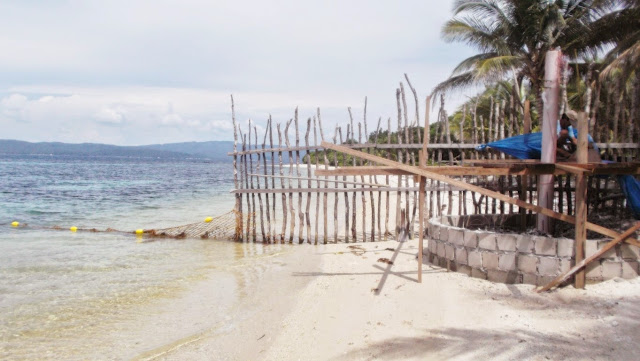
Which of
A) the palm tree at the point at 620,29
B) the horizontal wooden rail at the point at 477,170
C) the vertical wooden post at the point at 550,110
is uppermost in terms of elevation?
the palm tree at the point at 620,29

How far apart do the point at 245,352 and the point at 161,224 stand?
459 inches

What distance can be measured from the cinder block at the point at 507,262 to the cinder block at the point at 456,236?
625 mm

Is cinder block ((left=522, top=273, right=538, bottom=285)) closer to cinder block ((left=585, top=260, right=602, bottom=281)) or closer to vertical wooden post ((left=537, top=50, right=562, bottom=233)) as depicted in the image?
cinder block ((left=585, top=260, right=602, bottom=281))

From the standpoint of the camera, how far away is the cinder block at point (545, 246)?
6653 mm

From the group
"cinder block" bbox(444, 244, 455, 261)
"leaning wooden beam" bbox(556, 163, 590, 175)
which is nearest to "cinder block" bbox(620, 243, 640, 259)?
"leaning wooden beam" bbox(556, 163, 590, 175)

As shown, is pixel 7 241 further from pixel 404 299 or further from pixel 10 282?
pixel 404 299

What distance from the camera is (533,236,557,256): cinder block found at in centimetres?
665

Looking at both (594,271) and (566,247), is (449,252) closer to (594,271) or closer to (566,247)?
(566,247)

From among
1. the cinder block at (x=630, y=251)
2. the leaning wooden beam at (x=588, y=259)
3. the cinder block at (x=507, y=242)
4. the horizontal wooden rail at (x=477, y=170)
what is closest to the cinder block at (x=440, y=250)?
the cinder block at (x=507, y=242)

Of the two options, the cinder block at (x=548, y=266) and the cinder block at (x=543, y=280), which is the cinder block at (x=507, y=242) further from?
the cinder block at (x=543, y=280)

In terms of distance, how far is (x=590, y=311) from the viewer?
18.8 feet

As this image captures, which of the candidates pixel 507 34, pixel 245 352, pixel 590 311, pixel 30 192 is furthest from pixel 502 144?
pixel 30 192

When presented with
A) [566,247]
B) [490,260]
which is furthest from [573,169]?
[490,260]

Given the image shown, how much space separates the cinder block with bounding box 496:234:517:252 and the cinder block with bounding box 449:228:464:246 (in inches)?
22.1
